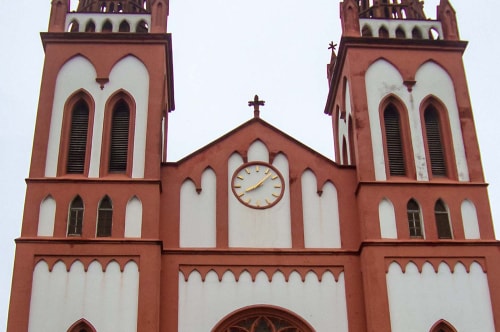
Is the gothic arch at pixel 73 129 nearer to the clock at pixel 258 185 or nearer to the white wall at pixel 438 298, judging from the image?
the clock at pixel 258 185

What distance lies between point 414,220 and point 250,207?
13.3ft

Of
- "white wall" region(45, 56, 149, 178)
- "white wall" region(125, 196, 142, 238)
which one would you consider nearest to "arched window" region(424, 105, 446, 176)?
"white wall" region(45, 56, 149, 178)

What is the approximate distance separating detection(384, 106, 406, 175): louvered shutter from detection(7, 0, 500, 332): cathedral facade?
4 centimetres

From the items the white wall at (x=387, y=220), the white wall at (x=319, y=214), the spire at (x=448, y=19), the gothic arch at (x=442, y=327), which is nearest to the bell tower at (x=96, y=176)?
the white wall at (x=319, y=214)

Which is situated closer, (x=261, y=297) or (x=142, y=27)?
(x=261, y=297)

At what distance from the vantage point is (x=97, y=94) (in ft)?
73.2

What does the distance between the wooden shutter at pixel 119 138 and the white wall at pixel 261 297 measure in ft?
11.2

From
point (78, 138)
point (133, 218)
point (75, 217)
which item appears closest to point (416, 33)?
point (133, 218)

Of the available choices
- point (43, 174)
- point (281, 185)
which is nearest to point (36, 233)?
point (43, 174)

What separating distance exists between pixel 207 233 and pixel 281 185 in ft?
7.60

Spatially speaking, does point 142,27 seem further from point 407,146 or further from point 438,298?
point 438,298

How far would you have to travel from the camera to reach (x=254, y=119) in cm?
2256

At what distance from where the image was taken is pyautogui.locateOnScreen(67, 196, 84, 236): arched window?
802 inches

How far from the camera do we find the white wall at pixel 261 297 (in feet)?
64.7
